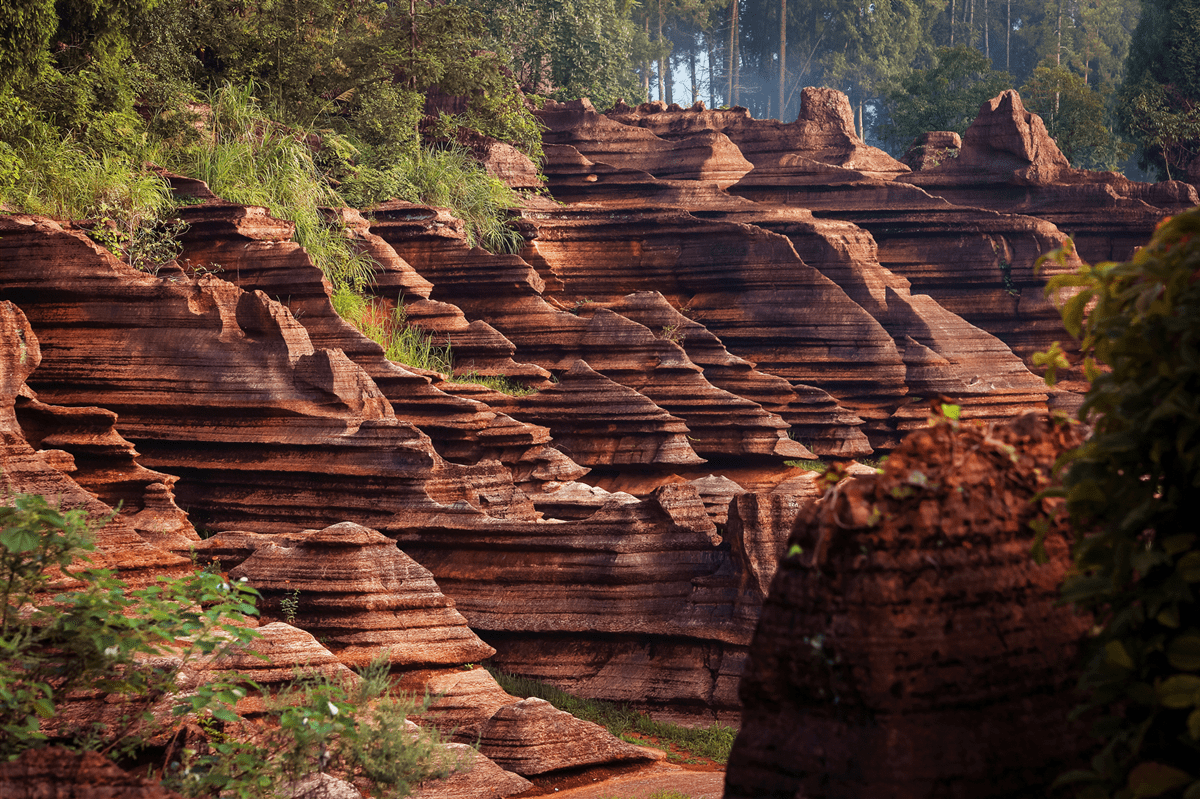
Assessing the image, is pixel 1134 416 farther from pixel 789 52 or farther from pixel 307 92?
pixel 789 52

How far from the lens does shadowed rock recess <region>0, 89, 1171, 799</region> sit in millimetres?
3049

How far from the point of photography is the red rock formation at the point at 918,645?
115 inches

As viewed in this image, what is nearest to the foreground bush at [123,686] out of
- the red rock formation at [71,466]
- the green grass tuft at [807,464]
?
the red rock formation at [71,466]

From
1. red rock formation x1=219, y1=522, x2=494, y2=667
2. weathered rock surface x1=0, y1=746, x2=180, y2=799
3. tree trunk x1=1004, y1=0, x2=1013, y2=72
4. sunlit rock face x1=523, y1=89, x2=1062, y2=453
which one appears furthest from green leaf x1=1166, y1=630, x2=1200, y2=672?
tree trunk x1=1004, y1=0, x2=1013, y2=72

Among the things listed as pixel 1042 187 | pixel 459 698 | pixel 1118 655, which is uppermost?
pixel 1042 187

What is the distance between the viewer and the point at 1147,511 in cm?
233

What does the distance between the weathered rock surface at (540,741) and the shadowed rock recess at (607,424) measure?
28 millimetres

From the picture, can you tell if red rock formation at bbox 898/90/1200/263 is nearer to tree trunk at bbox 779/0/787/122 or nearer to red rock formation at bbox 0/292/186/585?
red rock formation at bbox 0/292/186/585

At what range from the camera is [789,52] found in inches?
2243

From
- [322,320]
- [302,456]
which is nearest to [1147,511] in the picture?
[302,456]

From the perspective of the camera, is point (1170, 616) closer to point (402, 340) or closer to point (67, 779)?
point (67, 779)

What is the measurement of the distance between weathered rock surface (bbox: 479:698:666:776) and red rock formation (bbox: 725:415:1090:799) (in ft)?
17.1

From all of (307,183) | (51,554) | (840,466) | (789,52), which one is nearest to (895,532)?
(840,466)

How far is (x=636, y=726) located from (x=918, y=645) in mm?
7549
